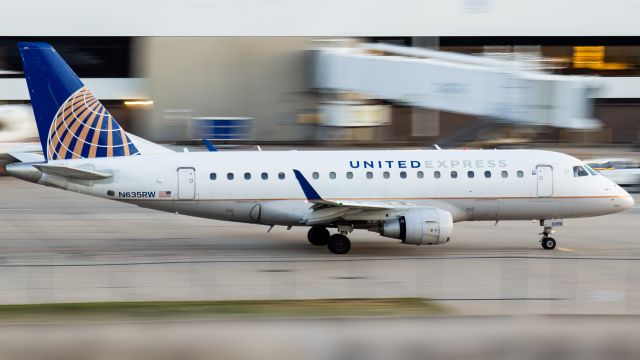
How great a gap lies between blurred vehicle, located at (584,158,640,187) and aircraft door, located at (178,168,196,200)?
87.3 ft

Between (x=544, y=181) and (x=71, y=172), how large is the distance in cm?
1434

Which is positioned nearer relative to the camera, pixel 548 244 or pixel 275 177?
pixel 275 177

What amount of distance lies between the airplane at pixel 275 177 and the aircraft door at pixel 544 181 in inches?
1.2

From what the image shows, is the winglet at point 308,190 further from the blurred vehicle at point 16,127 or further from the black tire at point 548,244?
the blurred vehicle at point 16,127

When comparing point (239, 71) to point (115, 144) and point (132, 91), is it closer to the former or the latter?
point (132, 91)

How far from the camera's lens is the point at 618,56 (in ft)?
249

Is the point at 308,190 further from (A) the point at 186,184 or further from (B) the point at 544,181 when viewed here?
(B) the point at 544,181

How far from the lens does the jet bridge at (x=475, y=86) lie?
194 ft

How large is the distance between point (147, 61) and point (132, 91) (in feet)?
10.7

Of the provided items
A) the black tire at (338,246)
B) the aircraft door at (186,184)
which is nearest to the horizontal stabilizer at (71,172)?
the aircraft door at (186,184)

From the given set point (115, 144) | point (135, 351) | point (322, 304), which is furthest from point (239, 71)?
point (135, 351)

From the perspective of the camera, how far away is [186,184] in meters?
31.1

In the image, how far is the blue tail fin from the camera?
103ft

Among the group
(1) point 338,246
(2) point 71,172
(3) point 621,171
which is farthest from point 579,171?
(3) point 621,171
